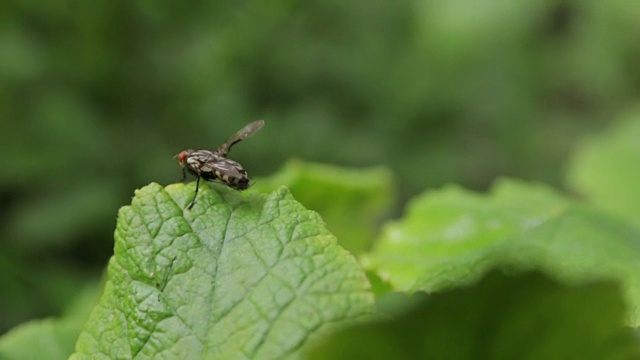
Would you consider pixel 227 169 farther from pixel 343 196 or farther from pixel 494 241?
pixel 343 196

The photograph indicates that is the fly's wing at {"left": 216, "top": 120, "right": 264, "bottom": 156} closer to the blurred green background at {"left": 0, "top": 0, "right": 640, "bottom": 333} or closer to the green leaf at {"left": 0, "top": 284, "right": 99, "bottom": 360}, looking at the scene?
the green leaf at {"left": 0, "top": 284, "right": 99, "bottom": 360}

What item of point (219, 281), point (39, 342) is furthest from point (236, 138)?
point (219, 281)

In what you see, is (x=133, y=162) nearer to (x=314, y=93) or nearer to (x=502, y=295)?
(x=314, y=93)

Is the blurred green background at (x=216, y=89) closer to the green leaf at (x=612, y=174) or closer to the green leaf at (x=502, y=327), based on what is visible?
the green leaf at (x=612, y=174)

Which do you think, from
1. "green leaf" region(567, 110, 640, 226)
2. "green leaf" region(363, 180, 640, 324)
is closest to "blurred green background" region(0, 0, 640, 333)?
"green leaf" region(567, 110, 640, 226)

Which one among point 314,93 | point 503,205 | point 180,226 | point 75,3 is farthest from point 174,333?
point 314,93

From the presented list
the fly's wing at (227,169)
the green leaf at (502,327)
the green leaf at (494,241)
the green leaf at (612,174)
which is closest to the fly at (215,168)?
the fly's wing at (227,169)
